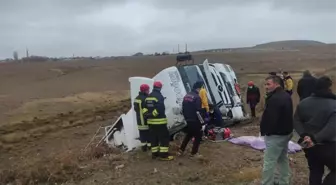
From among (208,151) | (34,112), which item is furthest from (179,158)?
(34,112)

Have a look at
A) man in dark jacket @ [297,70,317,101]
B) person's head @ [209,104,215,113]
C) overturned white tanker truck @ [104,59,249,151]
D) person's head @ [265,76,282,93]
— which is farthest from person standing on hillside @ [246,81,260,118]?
person's head @ [265,76,282,93]

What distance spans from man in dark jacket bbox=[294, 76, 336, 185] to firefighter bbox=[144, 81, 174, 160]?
3874 millimetres

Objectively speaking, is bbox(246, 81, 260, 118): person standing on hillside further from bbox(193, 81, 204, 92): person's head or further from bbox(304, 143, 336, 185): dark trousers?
bbox(304, 143, 336, 185): dark trousers

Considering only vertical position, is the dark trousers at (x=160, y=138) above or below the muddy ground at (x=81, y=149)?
above

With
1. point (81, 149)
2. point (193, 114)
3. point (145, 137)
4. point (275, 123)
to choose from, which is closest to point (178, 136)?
point (145, 137)

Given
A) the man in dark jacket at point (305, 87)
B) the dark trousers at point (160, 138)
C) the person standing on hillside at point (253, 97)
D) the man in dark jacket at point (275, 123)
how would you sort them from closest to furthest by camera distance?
the man in dark jacket at point (275, 123) → the man in dark jacket at point (305, 87) → the dark trousers at point (160, 138) → the person standing on hillside at point (253, 97)

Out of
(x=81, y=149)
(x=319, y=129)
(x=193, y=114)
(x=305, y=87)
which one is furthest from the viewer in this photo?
(x=81, y=149)

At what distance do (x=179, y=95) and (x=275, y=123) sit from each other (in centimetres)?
556

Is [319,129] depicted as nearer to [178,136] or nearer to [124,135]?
[178,136]

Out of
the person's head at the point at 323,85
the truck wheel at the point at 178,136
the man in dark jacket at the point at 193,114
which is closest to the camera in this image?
the person's head at the point at 323,85

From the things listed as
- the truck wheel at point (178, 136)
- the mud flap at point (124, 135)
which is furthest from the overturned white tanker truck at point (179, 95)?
the truck wheel at point (178, 136)

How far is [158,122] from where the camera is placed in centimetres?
925

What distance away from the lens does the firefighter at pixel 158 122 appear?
920 cm

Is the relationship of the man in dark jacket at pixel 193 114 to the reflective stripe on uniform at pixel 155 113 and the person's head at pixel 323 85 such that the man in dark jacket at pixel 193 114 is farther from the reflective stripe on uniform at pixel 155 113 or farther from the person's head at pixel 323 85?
the person's head at pixel 323 85
